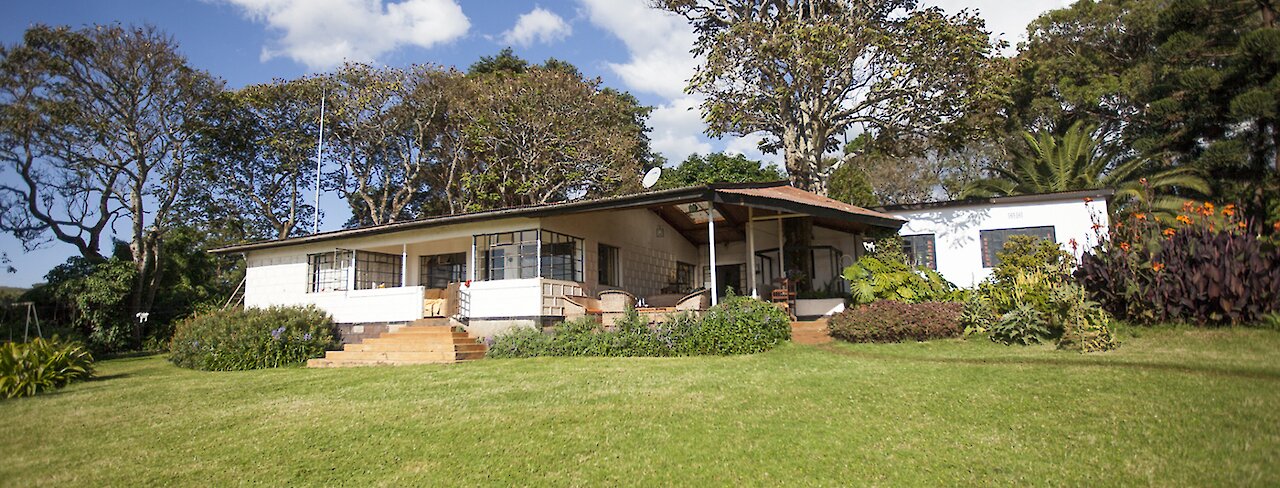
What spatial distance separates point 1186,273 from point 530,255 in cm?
1185

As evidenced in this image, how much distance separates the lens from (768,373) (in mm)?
8742

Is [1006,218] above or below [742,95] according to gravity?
below

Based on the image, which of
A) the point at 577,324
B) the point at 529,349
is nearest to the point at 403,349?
the point at 529,349

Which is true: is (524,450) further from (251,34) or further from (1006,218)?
(251,34)

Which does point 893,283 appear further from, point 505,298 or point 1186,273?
point 505,298

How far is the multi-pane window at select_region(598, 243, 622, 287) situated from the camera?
17.3 m

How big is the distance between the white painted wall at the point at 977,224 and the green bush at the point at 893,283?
7.22ft

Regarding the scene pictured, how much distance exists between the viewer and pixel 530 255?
51.6 feet

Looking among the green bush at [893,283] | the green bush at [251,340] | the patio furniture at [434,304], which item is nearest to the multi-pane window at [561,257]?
the patio furniture at [434,304]

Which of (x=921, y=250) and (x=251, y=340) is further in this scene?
(x=921, y=250)

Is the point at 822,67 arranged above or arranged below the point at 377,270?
above

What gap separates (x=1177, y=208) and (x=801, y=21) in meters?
10.9

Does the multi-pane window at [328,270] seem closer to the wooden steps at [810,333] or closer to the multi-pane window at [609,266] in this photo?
the multi-pane window at [609,266]

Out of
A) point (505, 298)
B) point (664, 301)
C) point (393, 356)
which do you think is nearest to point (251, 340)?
point (393, 356)
